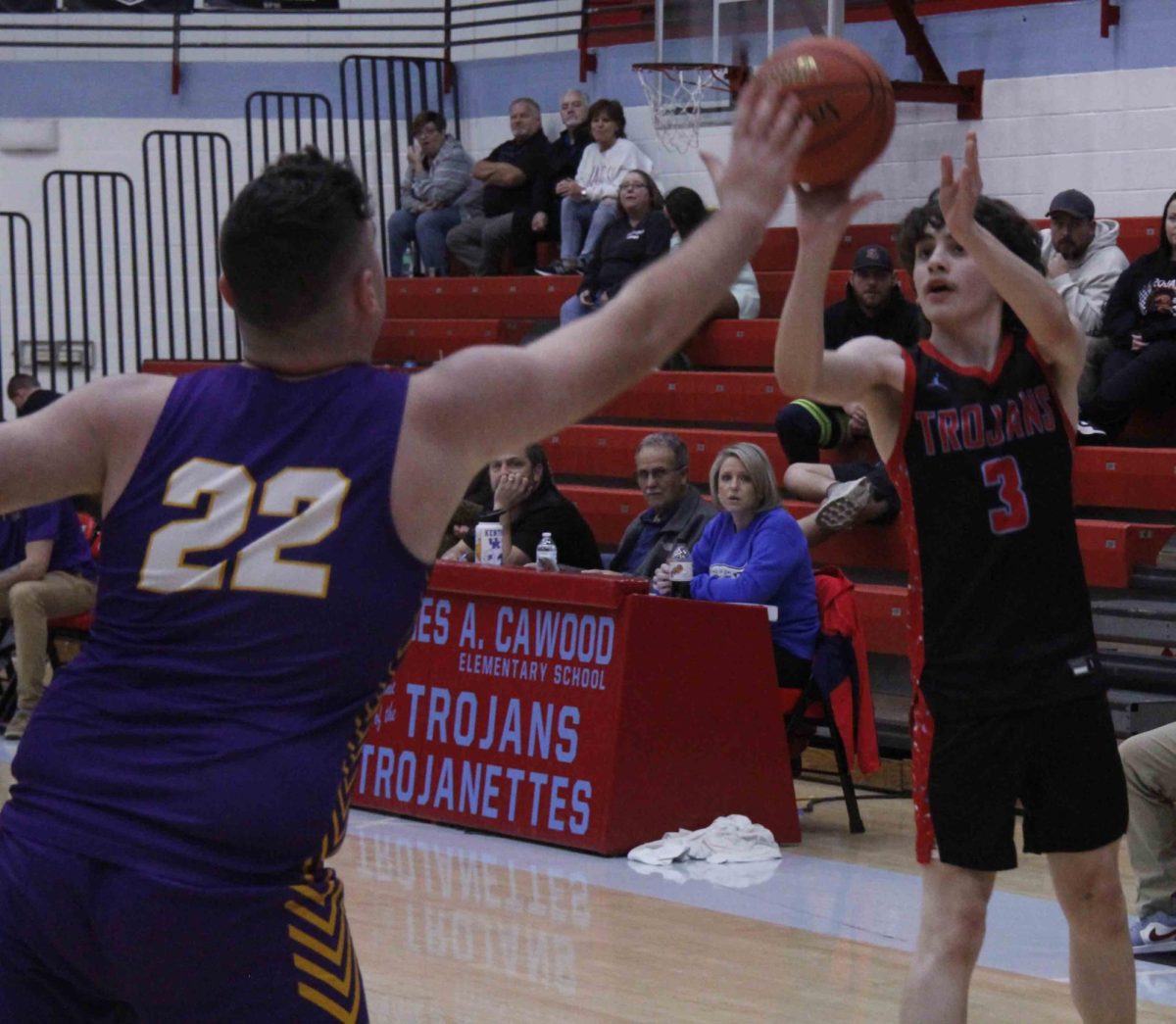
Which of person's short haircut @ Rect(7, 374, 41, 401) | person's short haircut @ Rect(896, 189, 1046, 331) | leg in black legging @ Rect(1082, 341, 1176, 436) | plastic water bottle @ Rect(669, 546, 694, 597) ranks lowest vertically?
plastic water bottle @ Rect(669, 546, 694, 597)

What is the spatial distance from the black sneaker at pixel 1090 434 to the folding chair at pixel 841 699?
1936 mm

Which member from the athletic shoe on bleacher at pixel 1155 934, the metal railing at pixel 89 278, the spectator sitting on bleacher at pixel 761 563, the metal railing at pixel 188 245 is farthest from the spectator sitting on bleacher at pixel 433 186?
the athletic shoe on bleacher at pixel 1155 934

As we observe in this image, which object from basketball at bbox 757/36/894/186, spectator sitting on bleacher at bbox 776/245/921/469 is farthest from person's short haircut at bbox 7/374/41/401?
basketball at bbox 757/36/894/186

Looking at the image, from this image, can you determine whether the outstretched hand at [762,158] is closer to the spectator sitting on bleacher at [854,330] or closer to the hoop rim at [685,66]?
the spectator sitting on bleacher at [854,330]

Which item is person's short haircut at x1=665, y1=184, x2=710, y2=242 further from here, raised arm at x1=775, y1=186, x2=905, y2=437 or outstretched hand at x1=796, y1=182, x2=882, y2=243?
outstretched hand at x1=796, y1=182, x2=882, y2=243

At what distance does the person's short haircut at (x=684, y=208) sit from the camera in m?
10.6

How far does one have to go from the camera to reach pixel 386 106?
14.9 metres

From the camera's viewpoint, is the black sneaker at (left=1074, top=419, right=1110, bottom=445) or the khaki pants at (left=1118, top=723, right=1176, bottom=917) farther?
the black sneaker at (left=1074, top=419, right=1110, bottom=445)

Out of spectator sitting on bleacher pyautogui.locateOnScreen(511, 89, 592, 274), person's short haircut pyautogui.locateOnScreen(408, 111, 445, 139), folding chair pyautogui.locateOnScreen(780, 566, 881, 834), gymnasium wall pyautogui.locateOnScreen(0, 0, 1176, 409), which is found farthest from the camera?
person's short haircut pyautogui.locateOnScreen(408, 111, 445, 139)

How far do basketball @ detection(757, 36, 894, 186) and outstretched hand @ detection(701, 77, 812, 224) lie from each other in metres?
0.54

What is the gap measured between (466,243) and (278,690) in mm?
11689

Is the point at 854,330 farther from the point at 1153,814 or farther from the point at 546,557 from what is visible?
the point at 1153,814

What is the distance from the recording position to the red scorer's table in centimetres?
662

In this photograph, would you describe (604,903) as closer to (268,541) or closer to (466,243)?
(268,541)
